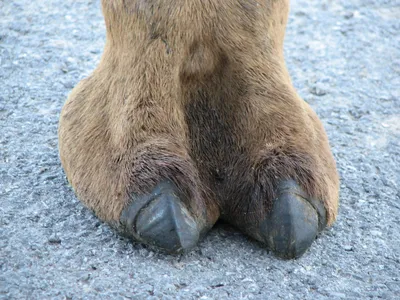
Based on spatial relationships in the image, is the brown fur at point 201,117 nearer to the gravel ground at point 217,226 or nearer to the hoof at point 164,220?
the hoof at point 164,220

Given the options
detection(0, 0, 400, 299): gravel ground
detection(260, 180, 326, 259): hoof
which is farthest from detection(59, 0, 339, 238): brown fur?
detection(0, 0, 400, 299): gravel ground

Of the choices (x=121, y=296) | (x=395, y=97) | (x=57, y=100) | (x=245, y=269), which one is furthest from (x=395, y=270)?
(x=57, y=100)

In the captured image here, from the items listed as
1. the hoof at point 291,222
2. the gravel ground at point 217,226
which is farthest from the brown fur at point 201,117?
the gravel ground at point 217,226

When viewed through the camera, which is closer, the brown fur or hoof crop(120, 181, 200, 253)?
hoof crop(120, 181, 200, 253)

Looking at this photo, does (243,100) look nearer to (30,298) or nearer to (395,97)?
(30,298)

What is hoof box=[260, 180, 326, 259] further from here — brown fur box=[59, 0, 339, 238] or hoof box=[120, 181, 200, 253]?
hoof box=[120, 181, 200, 253]
